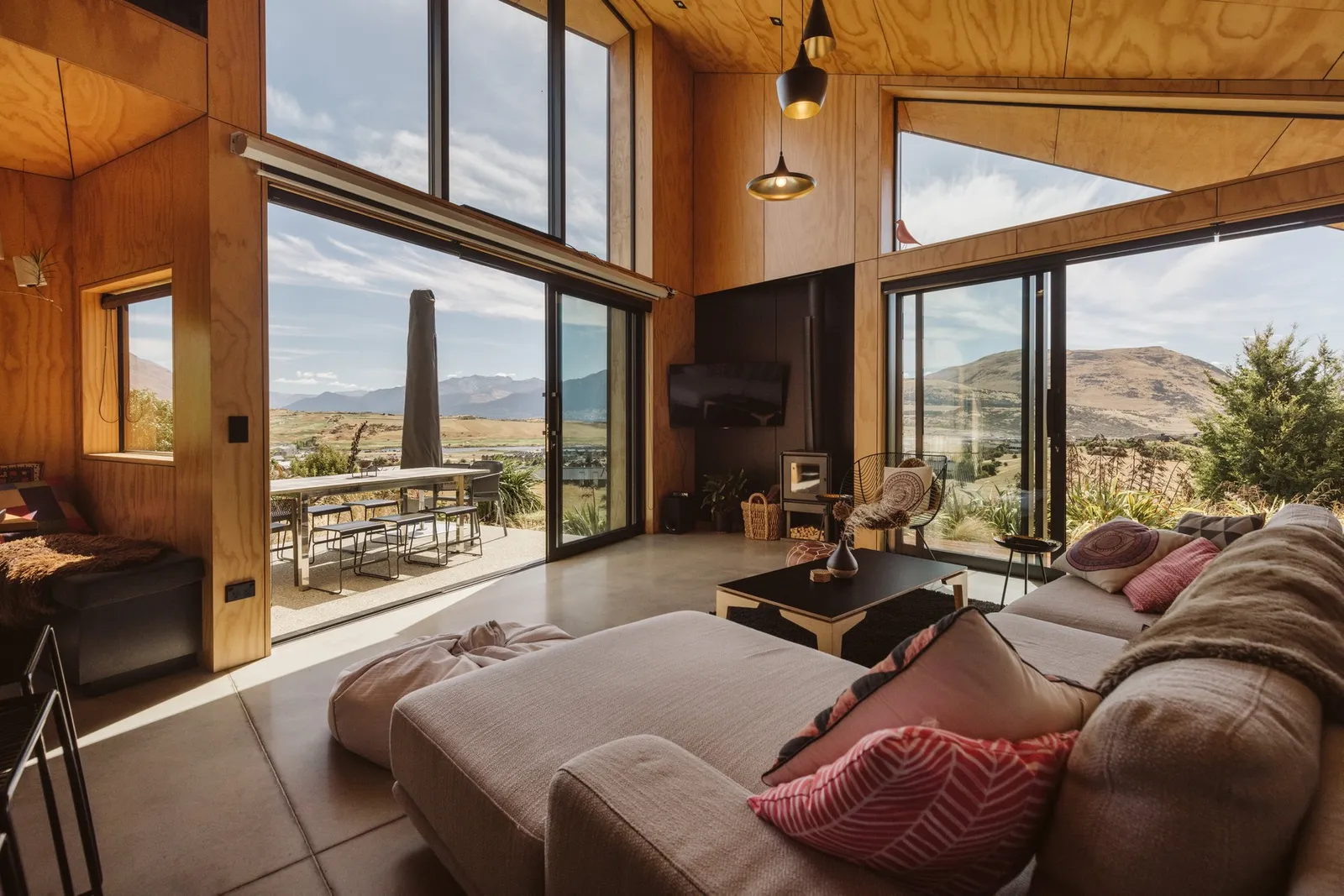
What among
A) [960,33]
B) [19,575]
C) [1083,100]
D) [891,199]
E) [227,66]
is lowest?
[19,575]

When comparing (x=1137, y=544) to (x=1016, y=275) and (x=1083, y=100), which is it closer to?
(x=1016, y=275)

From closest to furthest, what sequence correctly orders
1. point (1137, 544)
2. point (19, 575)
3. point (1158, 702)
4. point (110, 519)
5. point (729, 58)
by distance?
point (1158, 702) < point (19, 575) < point (1137, 544) < point (110, 519) < point (729, 58)

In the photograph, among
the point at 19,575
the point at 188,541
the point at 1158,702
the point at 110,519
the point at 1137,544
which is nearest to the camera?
the point at 1158,702

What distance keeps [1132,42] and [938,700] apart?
457 cm

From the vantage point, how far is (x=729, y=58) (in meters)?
6.05

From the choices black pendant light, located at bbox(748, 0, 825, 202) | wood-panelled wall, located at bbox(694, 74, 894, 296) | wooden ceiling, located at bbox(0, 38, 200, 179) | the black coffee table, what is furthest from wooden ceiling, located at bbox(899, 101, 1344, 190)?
wooden ceiling, located at bbox(0, 38, 200, 179)

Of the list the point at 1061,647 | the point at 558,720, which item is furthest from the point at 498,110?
the point at 1061,647

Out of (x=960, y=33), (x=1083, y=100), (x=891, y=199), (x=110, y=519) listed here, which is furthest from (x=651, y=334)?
(x=110, y=519)

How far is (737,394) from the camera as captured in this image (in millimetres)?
6164

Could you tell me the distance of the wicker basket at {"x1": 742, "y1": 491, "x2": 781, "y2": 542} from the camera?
5965 mm

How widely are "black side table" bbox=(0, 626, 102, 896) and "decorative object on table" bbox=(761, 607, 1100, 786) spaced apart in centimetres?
116

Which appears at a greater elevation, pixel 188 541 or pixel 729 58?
pixel 729 58

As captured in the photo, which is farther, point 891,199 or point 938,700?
point 891,199

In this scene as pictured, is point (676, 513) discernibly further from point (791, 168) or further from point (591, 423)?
point (791, 168)
